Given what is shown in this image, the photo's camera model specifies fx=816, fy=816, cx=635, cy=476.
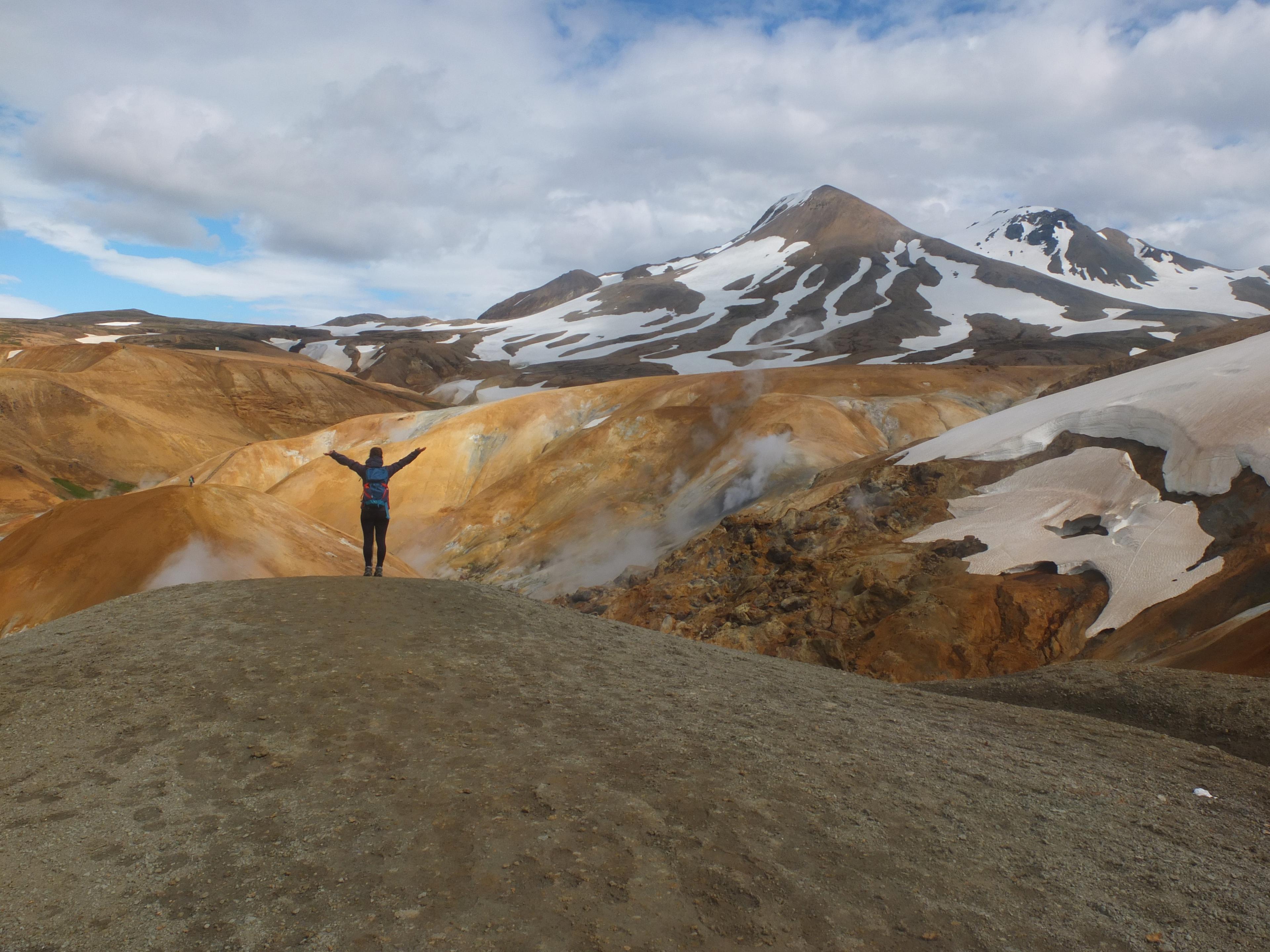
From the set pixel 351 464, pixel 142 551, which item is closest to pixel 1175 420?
pixel 351 464

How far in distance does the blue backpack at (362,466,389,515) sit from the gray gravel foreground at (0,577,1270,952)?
8.83 feet

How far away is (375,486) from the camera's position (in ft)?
34.4

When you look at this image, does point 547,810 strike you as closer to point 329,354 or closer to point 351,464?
point 351,464

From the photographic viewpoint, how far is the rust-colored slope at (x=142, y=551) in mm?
16500

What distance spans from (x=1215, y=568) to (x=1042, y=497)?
16.1ft

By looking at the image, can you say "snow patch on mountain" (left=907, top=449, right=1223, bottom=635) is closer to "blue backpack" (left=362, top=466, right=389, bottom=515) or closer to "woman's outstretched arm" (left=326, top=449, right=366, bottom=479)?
"blue backpack" (left=362, top=466, right=389, bottom=515)

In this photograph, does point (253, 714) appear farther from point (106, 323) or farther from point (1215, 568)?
point (106, 323)

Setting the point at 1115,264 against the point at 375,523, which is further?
the point at 1115,264

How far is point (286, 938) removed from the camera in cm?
362

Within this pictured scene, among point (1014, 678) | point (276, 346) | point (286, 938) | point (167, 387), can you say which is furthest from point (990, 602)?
point (276, 346)

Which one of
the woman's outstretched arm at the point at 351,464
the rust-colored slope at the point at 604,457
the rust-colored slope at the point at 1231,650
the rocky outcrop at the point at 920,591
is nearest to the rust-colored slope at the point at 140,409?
the rust-colored slope at the point at 604,457

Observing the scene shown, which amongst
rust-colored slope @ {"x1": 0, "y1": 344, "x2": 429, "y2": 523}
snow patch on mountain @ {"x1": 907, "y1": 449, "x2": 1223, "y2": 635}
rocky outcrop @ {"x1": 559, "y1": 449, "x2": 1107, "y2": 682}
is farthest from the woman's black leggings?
rust-colored slope @ {"x1": 0, "y1": 344, "x2": 429, "y2": 523}

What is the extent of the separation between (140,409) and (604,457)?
45.3 m

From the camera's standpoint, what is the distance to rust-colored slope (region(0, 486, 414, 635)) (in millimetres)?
16500
